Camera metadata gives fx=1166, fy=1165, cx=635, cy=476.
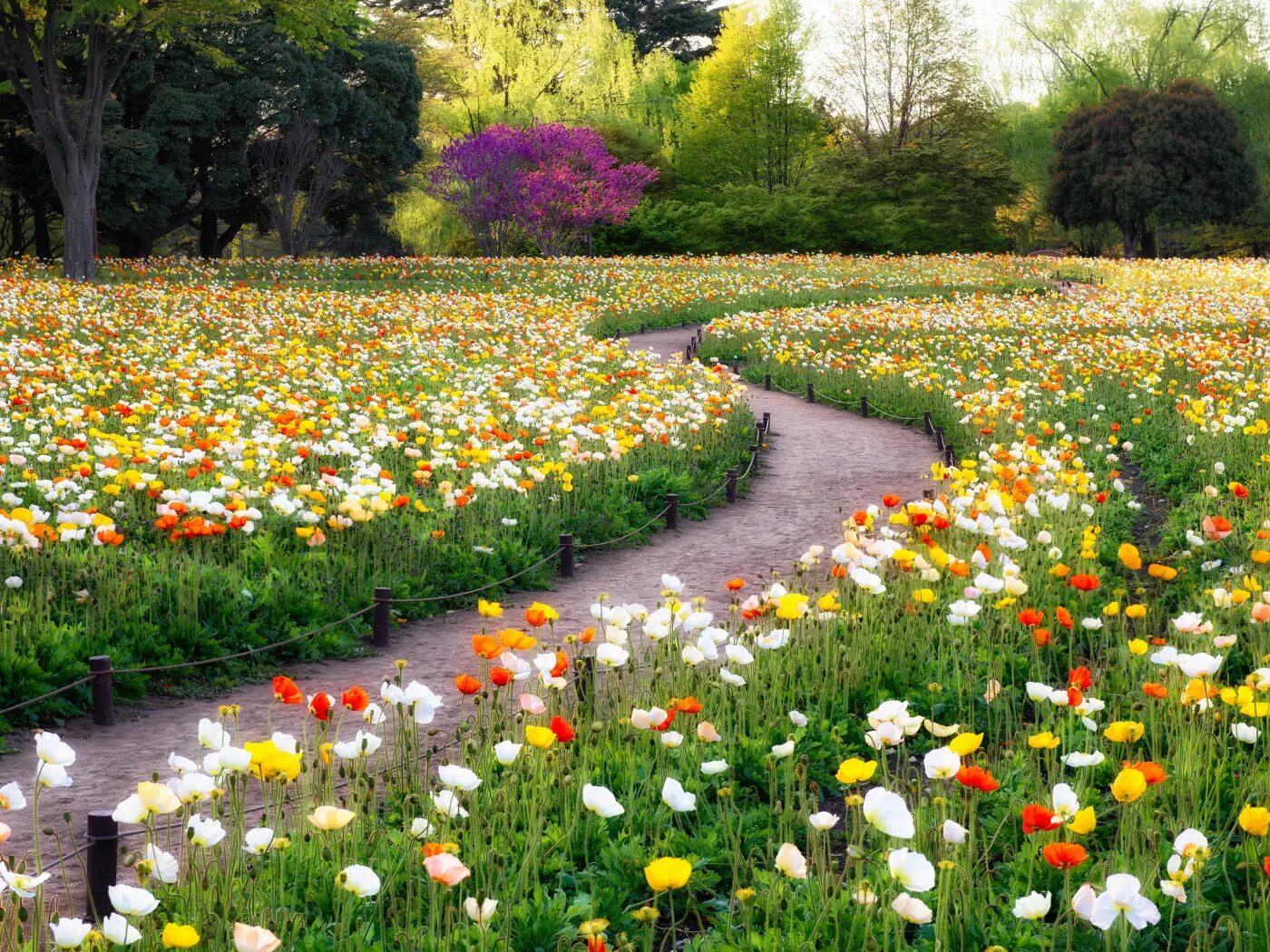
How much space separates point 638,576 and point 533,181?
30893 millimetres

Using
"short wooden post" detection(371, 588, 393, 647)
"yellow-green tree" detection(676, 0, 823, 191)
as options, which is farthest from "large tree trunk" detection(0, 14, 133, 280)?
"yellow-green tree" detection(676, 0, 823, 191)

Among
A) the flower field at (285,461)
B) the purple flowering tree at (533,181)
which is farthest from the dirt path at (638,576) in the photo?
the purple flowering tree at (533,181)

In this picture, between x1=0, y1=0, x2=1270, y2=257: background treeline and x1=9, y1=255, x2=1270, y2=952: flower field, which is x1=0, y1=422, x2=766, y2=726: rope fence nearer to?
x1=9, y1=255, x2=1270, y2=952: flower field

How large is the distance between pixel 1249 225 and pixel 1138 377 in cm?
4380

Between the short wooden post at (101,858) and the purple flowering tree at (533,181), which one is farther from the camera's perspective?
the purple flowering tree at (533,181)

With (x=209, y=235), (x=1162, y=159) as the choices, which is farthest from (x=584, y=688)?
(x=1162, y=159)

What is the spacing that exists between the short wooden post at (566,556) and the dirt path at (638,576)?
0.11m

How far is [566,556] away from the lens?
7.55 meters

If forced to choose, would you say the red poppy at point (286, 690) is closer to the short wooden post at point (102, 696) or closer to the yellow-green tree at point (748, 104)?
the short wooden post at point (102, 696)

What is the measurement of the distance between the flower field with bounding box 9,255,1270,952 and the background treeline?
32011 millimetres

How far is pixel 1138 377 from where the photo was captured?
1298cm

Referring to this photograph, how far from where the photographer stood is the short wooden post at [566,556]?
7480mm

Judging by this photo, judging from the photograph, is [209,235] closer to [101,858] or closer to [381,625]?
[381,625]

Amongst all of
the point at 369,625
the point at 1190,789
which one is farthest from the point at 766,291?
the point at 1190,789
